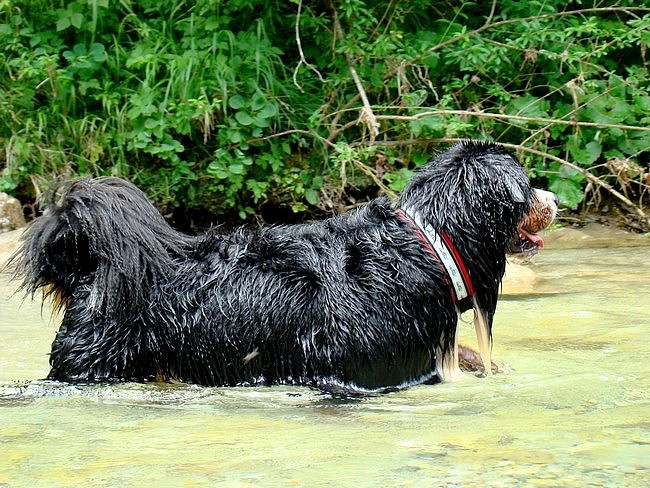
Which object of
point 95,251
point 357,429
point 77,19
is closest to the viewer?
point 357,429

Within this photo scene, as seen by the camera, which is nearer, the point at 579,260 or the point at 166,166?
the point at 579,260

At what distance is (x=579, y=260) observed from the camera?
268 inches

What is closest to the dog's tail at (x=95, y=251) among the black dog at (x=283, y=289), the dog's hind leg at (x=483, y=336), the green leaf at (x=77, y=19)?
the black dog at (x=283, y=289)

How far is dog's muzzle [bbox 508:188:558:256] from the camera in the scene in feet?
12.6

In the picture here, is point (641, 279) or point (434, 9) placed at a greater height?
point (434, 9)

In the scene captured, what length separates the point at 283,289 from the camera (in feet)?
12.1

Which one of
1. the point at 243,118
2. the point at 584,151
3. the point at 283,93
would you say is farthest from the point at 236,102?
the point at 584,151

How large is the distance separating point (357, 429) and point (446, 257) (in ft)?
Answer: 3.12

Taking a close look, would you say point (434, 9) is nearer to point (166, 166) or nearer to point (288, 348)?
point (166, 166)

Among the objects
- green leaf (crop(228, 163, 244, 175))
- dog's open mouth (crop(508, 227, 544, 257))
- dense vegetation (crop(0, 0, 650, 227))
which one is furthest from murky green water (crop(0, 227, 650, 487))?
dense vegetation (crop(0, 0, 650, 227))

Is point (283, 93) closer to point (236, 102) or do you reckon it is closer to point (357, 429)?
point (236, 102)

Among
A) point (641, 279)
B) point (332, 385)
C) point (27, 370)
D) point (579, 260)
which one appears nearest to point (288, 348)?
point (332, 385)

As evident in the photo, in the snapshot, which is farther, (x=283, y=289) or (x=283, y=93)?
(x=283, y=93)

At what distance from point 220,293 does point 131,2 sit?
5.08 m
